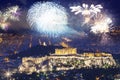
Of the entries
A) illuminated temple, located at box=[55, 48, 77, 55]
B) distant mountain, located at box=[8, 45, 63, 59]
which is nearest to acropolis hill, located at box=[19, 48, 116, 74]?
illuminated temple, located at box=[55, 48, 77, 55]

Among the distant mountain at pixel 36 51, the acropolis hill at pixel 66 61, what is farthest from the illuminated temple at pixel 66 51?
the distant mountain at pixel 36 51

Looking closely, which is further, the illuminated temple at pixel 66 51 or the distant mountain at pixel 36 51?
the illuminated temple at pixel 66 51

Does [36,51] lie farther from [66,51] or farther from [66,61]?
[66,51]

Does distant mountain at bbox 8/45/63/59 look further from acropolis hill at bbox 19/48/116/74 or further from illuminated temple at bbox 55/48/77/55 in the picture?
illuminated temple at bbox 55/48/77/55

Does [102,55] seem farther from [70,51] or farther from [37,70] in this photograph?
[37,70]

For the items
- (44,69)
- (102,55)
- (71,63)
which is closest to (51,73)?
(44,69)

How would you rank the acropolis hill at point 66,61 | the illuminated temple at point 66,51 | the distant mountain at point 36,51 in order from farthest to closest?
1. the illuminated temple at point 66,51
2. the distant mountain at point 36,51
3. the acropolis hill at point 66,61

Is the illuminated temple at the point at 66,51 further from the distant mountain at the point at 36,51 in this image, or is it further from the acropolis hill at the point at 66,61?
the distant mountain at the point at 36,51

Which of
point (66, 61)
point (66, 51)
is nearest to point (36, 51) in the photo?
point (66, 61)
